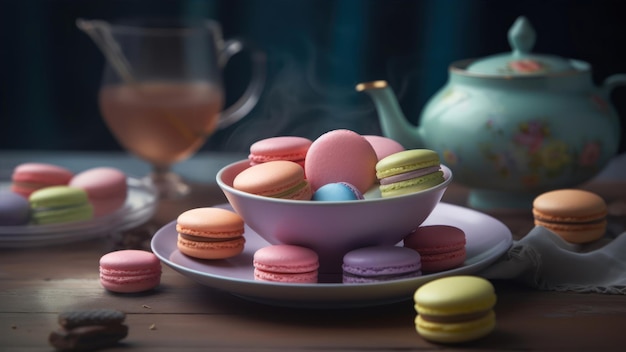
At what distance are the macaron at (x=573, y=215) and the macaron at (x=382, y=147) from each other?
24 centimetres

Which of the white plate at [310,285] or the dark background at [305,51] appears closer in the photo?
the white plate at [310,285]

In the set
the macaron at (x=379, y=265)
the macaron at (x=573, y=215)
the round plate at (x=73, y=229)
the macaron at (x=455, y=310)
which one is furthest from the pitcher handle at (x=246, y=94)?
the macaron at (x=455, y=310)

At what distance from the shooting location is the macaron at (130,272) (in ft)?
3.54

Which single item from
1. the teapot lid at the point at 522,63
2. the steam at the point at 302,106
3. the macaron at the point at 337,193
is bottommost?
the steam at the point at 302,106

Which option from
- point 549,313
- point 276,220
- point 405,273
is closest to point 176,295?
point 276,220

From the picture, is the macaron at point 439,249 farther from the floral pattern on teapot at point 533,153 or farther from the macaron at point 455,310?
the floral pattern on teapot at point 533,153

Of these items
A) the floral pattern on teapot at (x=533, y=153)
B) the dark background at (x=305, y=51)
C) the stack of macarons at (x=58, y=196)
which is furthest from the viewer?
the dark background at (x=305, y=51)

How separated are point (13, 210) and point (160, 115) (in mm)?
430

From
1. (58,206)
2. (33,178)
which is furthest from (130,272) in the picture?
(33,178)

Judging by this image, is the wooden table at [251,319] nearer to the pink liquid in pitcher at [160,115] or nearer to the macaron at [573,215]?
the macaron at [573,215]

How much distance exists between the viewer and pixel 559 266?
1126mm

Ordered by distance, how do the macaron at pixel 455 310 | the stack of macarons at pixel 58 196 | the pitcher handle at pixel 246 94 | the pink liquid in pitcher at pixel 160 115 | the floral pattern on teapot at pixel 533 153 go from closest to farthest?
the macaron at pixel 455 310
the stack of macarons at pixel 58 196
the floral pattern on teapot at pixel 533 153
the pink liquid in pitcher at pixel 160 115
the pitcher handle at pixel 246 94

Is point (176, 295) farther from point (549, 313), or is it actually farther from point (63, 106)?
point (63, 106)

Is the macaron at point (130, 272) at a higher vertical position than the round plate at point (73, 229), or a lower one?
higher
